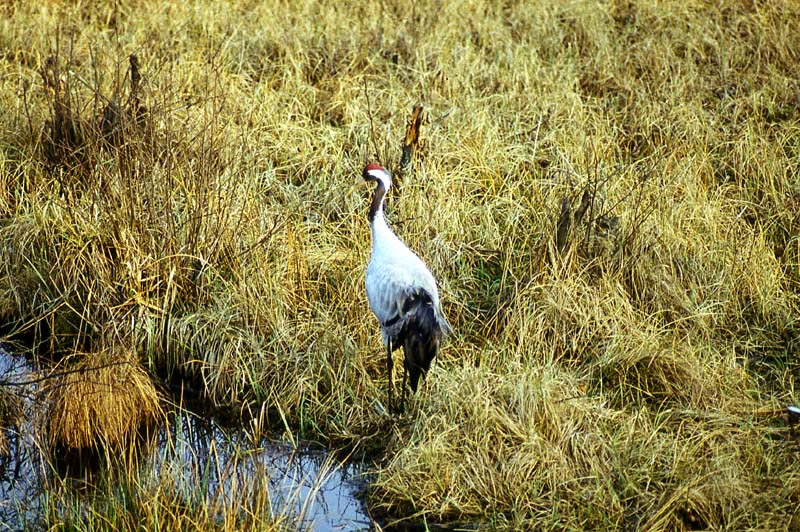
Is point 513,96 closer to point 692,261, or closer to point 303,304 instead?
point 692,261

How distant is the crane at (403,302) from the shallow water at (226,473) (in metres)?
0.53

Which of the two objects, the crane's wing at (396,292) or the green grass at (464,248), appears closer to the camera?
the green grass at (464,248)

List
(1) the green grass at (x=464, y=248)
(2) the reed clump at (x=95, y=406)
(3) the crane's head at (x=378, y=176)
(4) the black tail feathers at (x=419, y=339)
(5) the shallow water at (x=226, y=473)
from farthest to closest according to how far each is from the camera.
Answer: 1. (3) the crane's head at (x=378, y=176)
2. (4) the black tail feathers at (x=419, y=339)
3. (2) the reed clump at (x=95, y=406)
4. (1) the green grass at (x=464, y=248)
5. (5) the shallow water at (x=226, y=473)

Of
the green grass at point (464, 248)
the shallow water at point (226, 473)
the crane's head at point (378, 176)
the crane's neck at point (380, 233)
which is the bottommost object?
the shallow water at point (226, 473)

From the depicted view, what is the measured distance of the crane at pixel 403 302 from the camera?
15.4 ft

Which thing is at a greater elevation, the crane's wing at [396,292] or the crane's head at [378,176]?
the crane's head at [378,176]

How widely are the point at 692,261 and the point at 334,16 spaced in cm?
386

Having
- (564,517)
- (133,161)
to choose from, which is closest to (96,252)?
(133,161)

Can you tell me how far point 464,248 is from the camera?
5.89m

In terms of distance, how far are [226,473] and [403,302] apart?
121 centimetres

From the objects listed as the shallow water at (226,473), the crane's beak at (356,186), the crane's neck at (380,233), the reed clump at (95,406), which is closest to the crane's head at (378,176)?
the crane's neck at (380,233)

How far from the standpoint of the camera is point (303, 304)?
18.0 ft

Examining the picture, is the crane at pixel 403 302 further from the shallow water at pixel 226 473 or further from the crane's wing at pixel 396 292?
the shallow water at pixel 226 473

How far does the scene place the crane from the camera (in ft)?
15.4
